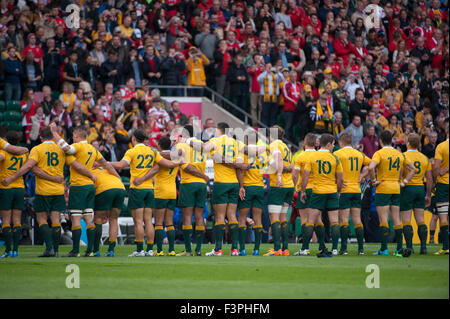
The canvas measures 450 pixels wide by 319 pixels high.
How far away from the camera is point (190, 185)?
15297 millimetres

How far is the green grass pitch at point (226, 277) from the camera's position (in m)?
9.30

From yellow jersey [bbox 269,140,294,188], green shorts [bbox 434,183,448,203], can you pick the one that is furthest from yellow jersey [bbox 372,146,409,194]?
yellow jersey [bbox 269,140,294,188]

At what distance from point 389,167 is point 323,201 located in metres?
1.78

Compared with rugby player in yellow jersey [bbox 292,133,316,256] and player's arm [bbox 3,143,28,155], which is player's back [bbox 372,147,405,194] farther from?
player's arm [bbox 3,143,28,155]

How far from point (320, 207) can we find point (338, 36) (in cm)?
1489

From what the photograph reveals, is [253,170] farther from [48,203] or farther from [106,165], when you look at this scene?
[48,203]

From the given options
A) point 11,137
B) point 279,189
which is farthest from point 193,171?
point 11,137

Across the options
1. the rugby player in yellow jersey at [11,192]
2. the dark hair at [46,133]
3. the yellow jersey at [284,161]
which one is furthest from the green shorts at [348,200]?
the rugby player in yellow jersey at [11,192]

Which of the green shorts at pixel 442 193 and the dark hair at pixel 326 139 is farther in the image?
the green shorts at pixel 442 193

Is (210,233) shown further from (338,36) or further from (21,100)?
(338,36)

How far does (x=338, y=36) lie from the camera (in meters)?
28.3

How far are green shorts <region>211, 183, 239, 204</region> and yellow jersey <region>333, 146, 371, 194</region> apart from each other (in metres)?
2.19

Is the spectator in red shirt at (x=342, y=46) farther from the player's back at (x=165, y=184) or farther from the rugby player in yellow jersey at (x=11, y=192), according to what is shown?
the rugby player in yellow jersey at (x=11, y=192)
